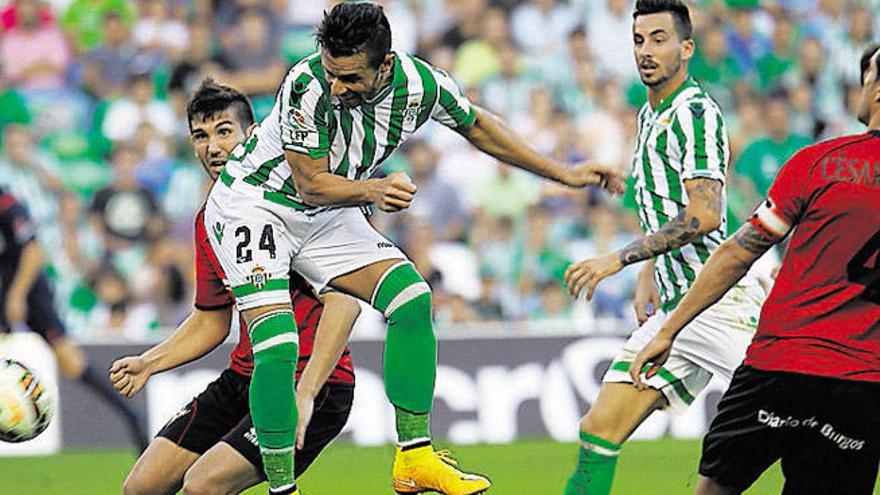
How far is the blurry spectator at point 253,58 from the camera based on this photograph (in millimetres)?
15047

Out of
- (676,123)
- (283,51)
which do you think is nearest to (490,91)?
(283,51)

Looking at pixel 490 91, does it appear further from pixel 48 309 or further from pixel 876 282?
pixel 876 282

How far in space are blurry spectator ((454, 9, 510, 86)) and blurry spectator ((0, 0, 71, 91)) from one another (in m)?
4.00

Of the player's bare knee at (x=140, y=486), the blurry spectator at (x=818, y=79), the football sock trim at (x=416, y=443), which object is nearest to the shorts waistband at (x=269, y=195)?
the football sock trim at (x=416, y=443)

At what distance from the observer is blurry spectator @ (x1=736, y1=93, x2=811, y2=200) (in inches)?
542

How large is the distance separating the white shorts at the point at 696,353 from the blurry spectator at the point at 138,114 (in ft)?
29.7

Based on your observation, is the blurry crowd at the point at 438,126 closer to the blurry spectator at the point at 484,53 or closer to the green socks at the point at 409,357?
the blurry spectator at the point at 484,53

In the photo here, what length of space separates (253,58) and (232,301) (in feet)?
27.8

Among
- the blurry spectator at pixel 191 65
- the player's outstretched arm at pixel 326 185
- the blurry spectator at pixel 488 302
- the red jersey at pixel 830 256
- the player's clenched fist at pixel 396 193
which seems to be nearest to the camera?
the red jersey at pixel 830 256

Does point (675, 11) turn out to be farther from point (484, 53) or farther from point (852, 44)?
point (852, 44)

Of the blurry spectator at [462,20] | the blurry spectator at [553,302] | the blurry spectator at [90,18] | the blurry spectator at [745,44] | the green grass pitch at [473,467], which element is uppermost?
the blurry spectator at [90,18]

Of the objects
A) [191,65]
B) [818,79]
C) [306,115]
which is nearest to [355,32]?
[306,115]

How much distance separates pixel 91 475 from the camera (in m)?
10.7

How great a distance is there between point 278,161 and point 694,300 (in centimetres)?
202
